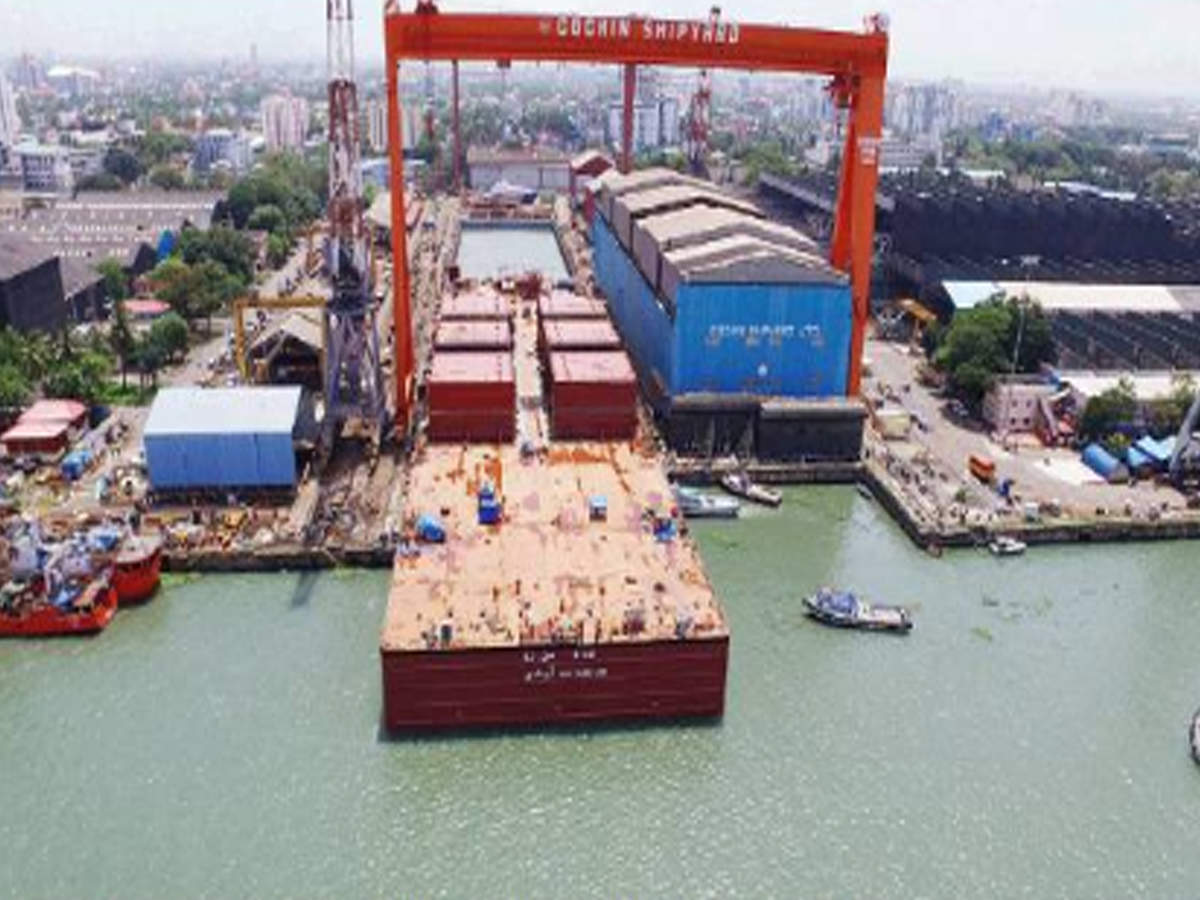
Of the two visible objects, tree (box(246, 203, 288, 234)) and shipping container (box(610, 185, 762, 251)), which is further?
tree (box(246, 203, 288, 234))

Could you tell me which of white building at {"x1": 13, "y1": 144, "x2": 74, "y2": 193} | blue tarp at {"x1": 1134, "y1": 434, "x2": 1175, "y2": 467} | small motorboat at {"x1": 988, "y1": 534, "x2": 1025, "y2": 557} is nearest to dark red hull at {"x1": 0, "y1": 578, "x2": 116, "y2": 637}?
small motorboat at {"x1": 988, "y1": 534, "x2": 1025, "y2": 557}

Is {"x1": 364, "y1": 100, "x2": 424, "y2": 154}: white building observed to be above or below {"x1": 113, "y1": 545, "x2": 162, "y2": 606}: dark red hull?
above

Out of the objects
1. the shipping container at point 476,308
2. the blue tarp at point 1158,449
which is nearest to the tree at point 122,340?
the shipping container at point 476,308

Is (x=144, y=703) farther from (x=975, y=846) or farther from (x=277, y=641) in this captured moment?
(x=975, y=846)

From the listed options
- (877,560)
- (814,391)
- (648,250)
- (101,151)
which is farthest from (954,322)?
(101,151)

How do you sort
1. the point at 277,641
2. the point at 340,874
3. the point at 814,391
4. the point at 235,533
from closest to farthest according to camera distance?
the point at 340,874
the point at 277,641
the point at 235,533
the point at 814,391

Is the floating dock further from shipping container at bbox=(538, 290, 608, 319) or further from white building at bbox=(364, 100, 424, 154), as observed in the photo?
white building at bbox=(364, 100, 424, 154)

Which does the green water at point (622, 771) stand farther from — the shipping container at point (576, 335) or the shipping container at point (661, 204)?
the shipping container at point (661, 204)
